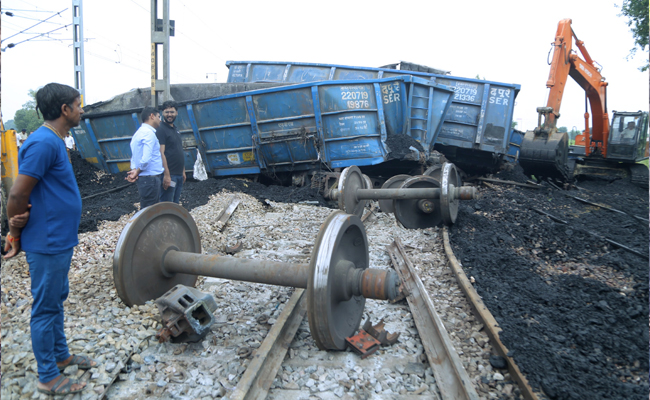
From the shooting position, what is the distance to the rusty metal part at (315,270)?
2.48 meters

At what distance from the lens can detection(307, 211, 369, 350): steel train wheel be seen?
2430mm

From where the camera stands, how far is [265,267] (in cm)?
296

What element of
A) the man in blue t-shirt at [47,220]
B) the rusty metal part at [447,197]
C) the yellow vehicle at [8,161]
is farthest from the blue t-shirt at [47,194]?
the rusty metal part at [447,197]

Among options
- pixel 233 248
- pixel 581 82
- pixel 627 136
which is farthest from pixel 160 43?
pixel 627 136

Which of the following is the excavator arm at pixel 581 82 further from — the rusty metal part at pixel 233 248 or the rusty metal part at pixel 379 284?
the rusty metal part at pixel 379 284

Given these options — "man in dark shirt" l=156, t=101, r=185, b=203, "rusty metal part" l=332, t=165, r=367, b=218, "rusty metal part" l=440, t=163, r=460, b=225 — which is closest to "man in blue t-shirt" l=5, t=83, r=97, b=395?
"man in dark shirt" l=156, t=101, r=185, b=203

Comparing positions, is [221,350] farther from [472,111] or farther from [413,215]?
[472,111]

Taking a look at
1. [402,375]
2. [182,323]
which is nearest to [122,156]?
[182,323]

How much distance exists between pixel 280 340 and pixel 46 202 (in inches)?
69.4

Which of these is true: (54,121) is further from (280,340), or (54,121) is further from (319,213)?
(319,213)

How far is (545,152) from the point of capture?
9906 mm

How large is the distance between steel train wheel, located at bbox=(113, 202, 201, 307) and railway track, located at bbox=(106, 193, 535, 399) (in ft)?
1.64

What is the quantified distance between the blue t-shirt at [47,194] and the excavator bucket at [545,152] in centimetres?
1047

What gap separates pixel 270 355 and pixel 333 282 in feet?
2.19
